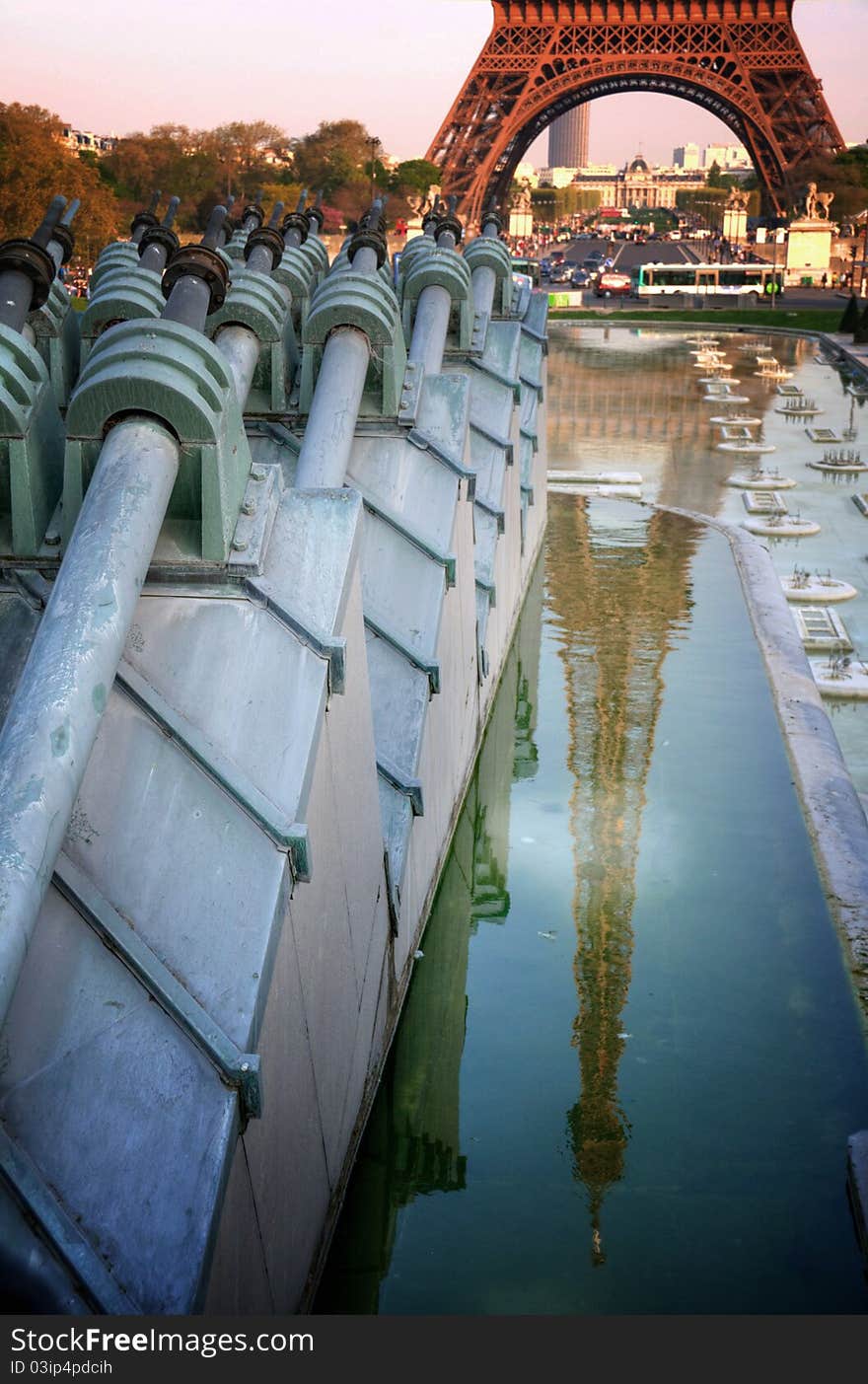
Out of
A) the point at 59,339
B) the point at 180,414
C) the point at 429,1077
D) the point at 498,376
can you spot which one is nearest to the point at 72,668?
the point at 180,414

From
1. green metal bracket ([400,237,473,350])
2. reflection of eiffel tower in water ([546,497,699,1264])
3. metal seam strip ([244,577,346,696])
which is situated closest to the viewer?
metal seam strip ([244,577,346,696])

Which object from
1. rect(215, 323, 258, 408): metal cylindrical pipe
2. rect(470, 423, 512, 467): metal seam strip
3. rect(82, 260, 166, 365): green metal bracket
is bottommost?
rect(470, 423, 512, 467): metal seam strip

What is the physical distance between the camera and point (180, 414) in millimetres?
5086

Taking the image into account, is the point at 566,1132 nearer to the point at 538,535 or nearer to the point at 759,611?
the point at 759,611

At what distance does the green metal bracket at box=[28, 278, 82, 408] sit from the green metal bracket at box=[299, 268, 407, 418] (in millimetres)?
1592

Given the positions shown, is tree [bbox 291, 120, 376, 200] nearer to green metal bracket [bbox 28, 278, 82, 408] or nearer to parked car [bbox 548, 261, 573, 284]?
parked car [bbox 548, 261, 573, 284]

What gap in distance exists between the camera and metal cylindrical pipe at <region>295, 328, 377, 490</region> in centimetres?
840

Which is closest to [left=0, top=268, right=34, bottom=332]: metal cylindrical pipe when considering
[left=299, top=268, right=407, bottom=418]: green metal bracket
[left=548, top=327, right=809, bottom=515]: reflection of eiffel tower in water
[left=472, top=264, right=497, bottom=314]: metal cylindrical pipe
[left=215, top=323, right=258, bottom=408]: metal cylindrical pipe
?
[left=215, top=323, right=258, bottom=408]: metal cylindrical pipe

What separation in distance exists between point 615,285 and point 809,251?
12.4 m

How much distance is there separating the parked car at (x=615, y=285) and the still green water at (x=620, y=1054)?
223ft

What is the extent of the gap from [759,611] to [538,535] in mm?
3946

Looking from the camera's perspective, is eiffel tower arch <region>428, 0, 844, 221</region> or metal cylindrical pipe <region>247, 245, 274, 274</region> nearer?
metal cylindrical pipe <region>247, 245, 274, 274</region>

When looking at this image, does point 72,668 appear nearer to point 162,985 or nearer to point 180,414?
point 162,985

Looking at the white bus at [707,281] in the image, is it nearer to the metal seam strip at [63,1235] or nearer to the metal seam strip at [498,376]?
the metal seam strip at [498,376]
